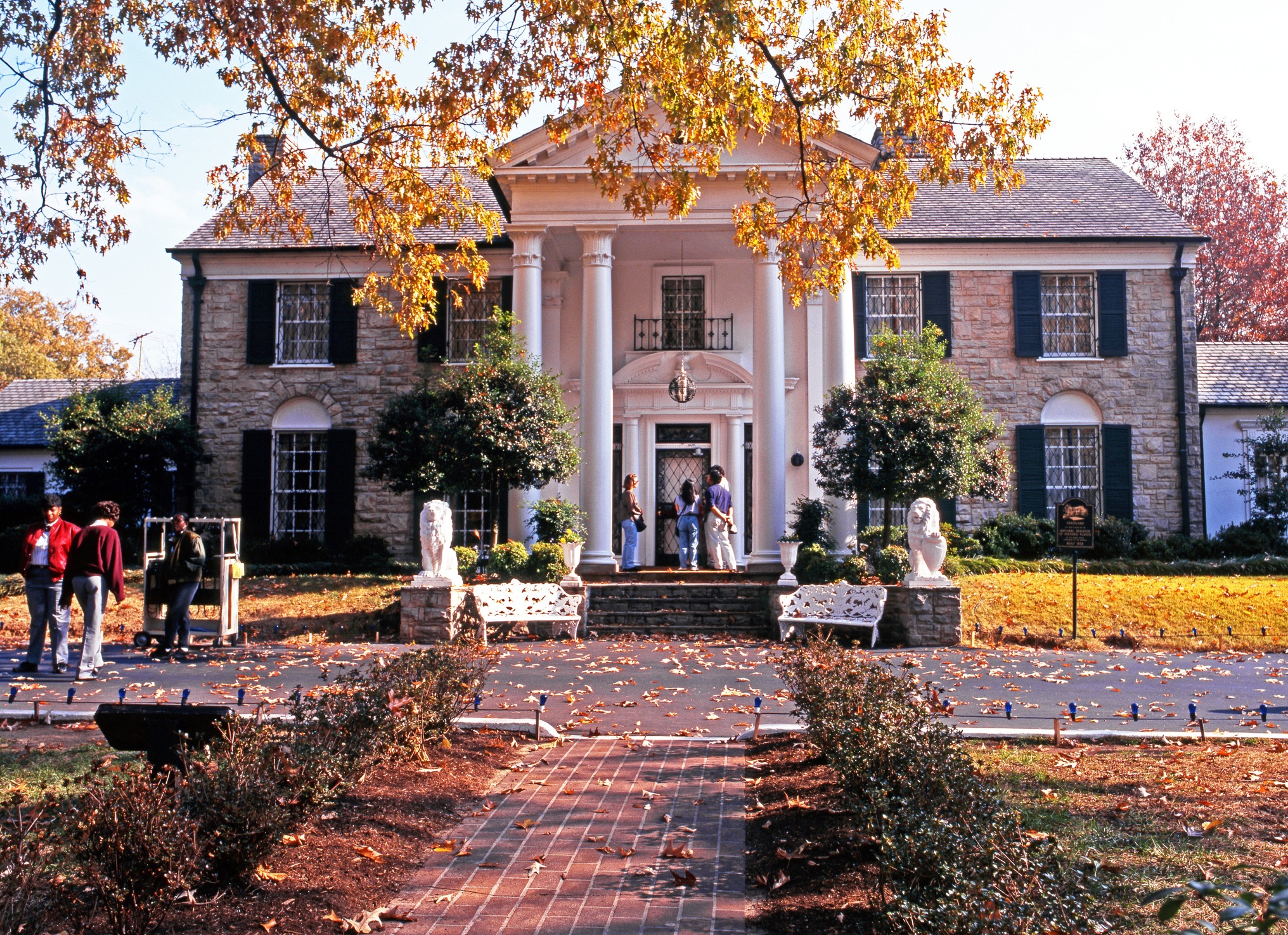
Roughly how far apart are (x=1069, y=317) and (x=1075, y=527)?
8.20 m

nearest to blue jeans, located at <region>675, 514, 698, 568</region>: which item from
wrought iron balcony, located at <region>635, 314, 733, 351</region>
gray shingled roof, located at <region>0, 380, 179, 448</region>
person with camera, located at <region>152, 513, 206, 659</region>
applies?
wrought iron balcony, located at <region>635, 314, 733, 351</region>

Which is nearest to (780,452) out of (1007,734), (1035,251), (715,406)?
(715,406)

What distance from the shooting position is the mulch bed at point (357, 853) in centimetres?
393

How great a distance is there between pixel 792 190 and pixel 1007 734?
13148mm

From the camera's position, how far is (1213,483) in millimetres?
21844

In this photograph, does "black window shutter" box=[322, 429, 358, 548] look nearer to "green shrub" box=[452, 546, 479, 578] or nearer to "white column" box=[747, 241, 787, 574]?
"green shrub" box=[452, 546, 479, 578]

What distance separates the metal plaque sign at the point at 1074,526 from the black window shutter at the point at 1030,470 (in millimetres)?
6083

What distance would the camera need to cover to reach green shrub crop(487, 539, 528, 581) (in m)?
16.6

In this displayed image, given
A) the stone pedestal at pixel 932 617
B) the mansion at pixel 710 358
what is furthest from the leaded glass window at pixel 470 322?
the stone pedestal at pixel 932 617

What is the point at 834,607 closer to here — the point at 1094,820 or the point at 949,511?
the point at 949,511

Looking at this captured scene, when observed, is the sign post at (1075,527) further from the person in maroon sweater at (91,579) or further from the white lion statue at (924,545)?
the person in maroon sweater at (91,579)

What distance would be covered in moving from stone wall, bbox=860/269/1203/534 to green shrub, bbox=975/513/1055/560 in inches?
65.6

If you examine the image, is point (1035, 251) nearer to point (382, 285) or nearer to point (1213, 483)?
point (1213, 483)

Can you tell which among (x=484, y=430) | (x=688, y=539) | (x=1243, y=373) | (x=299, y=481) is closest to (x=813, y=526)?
(x=688, y=539)
